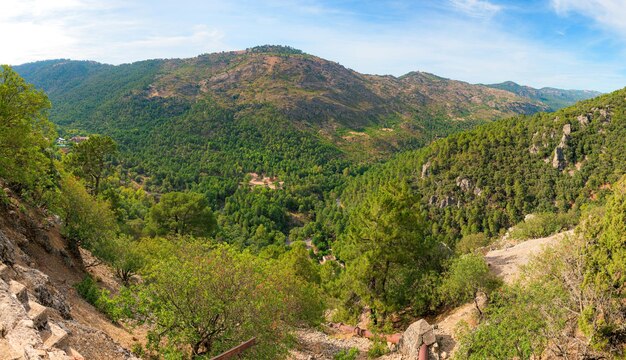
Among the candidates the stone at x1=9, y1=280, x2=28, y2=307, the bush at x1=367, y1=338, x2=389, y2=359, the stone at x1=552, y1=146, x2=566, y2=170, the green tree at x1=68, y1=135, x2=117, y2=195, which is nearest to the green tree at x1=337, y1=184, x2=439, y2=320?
the bush at x1=367, y1=338, x2=389, y2=359

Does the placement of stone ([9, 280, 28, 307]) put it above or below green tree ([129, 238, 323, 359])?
above

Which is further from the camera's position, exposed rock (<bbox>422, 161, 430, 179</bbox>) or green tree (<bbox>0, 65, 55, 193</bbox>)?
exposed rock (<bbox>422, 161, 430, 179</bbox>)

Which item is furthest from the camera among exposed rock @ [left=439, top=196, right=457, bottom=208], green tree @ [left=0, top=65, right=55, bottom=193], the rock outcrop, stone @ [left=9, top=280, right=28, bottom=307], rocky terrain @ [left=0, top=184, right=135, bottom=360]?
exposed rock @ [left=439, top=196, right=457, bottom=208]

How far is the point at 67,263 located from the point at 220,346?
16548mm

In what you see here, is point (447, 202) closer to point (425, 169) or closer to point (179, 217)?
point (425, 169)

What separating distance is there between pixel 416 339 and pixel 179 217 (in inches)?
1605

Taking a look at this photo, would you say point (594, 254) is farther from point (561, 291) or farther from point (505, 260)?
point (505, 260)

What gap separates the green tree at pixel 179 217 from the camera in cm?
5228

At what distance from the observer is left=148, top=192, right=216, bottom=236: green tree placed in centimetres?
5228

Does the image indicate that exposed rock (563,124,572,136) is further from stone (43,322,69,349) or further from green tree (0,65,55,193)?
stone (43,322,69,349)

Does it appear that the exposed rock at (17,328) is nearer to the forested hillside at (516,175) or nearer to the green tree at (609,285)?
the green tree at (609,285)

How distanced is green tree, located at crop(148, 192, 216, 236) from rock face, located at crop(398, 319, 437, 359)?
37.4 meters

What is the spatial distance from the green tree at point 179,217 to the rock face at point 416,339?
37.4m

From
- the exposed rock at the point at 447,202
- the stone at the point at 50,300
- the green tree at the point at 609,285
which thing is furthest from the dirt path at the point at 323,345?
the exposed rock at the point at 447,202
